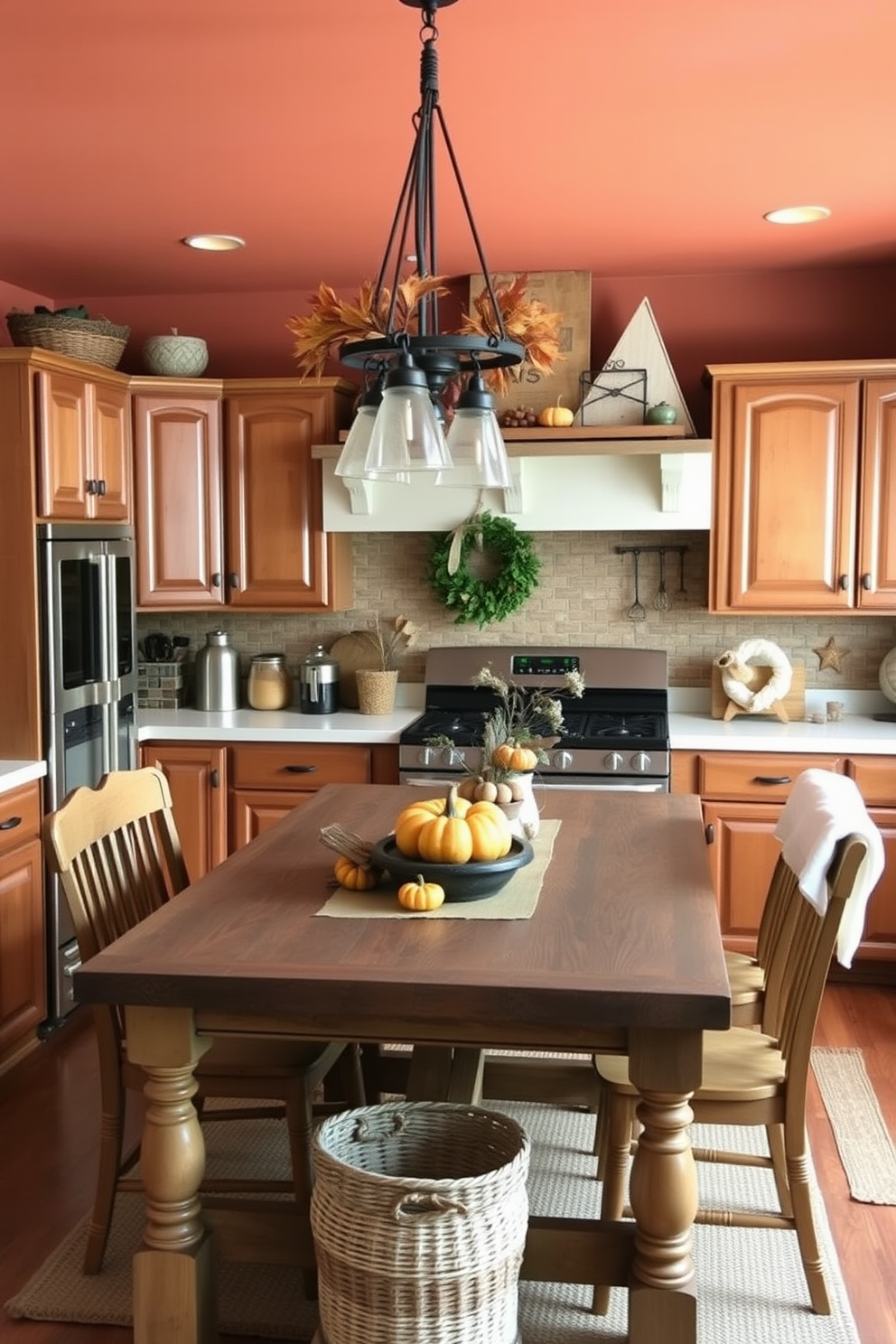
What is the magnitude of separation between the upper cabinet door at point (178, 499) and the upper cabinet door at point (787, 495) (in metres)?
1.86

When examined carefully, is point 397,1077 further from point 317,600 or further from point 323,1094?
point 317,600

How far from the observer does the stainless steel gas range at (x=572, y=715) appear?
4449mm

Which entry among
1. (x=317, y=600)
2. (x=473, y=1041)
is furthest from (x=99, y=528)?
(x=473, y=1041)

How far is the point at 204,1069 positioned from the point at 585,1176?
1.12 metres

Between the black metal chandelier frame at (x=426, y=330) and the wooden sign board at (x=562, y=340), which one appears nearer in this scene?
the black metal chandelier frame at (x=426, y=330)

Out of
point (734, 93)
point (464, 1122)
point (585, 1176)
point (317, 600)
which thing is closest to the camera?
point (464, 1122)

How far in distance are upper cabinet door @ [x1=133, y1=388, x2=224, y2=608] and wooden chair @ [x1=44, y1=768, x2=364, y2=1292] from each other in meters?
2.00

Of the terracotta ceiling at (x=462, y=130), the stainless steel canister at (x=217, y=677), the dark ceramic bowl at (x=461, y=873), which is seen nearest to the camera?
the dark ceramic bowl at (x=461, y=873)

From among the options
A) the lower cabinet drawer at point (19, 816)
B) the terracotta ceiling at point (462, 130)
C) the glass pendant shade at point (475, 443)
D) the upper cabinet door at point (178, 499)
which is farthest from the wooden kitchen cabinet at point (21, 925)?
the glass pendant shade at point (475, 443)

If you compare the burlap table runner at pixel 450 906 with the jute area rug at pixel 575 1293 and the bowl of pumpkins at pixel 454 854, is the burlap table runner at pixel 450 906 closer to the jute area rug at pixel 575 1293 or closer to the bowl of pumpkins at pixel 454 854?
the bowl of pumpkins at pixel 454 854

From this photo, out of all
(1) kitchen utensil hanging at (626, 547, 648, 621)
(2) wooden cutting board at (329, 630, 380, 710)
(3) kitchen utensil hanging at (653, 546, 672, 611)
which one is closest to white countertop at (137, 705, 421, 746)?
(2) wooden cutting board at (329, 630, 380, 710)

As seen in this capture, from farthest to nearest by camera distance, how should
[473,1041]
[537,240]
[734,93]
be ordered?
[537,240] → [734,93] → [473,1041]

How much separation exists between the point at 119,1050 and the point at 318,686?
2463 mm

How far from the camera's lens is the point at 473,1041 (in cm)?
216
